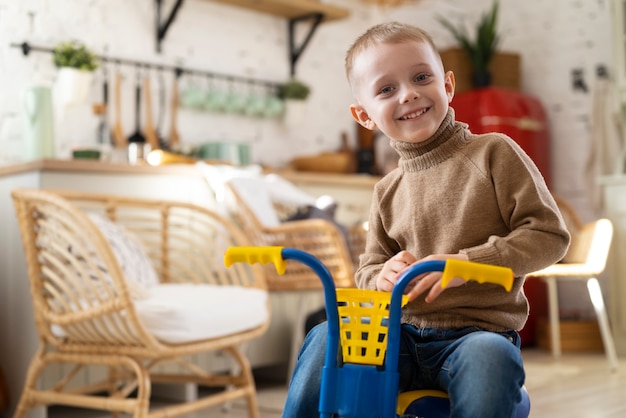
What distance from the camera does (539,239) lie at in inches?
47.6

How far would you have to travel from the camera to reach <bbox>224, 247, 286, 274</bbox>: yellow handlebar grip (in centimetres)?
117

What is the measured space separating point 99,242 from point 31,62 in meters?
1.58

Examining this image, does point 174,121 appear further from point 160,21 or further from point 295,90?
point 295,90

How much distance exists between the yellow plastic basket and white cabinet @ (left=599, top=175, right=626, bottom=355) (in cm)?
347

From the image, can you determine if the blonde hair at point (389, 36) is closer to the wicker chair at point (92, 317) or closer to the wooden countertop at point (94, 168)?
the wicker chair at point (92, 317)

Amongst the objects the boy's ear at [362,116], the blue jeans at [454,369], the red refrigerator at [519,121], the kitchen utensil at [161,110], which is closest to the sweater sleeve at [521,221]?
the blue jeans at [454,369]

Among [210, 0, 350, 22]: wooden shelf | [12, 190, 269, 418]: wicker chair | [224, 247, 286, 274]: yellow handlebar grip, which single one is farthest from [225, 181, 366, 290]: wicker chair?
[224, 247, 286, 274]: yellow handlebar grip

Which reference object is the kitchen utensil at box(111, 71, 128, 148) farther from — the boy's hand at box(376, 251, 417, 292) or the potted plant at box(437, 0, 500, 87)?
the boy's hand at box(376, 251, 417, 292)

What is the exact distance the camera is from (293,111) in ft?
14.5

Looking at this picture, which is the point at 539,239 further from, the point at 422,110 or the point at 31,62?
the point at 31,62

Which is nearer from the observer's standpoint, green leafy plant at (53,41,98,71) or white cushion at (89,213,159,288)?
white cushion at (89,213,159,288)

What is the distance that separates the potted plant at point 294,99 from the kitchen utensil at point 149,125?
2.70 feet

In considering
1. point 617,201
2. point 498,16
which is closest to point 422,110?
point 617,201

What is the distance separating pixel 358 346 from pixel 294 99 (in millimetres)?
3335
